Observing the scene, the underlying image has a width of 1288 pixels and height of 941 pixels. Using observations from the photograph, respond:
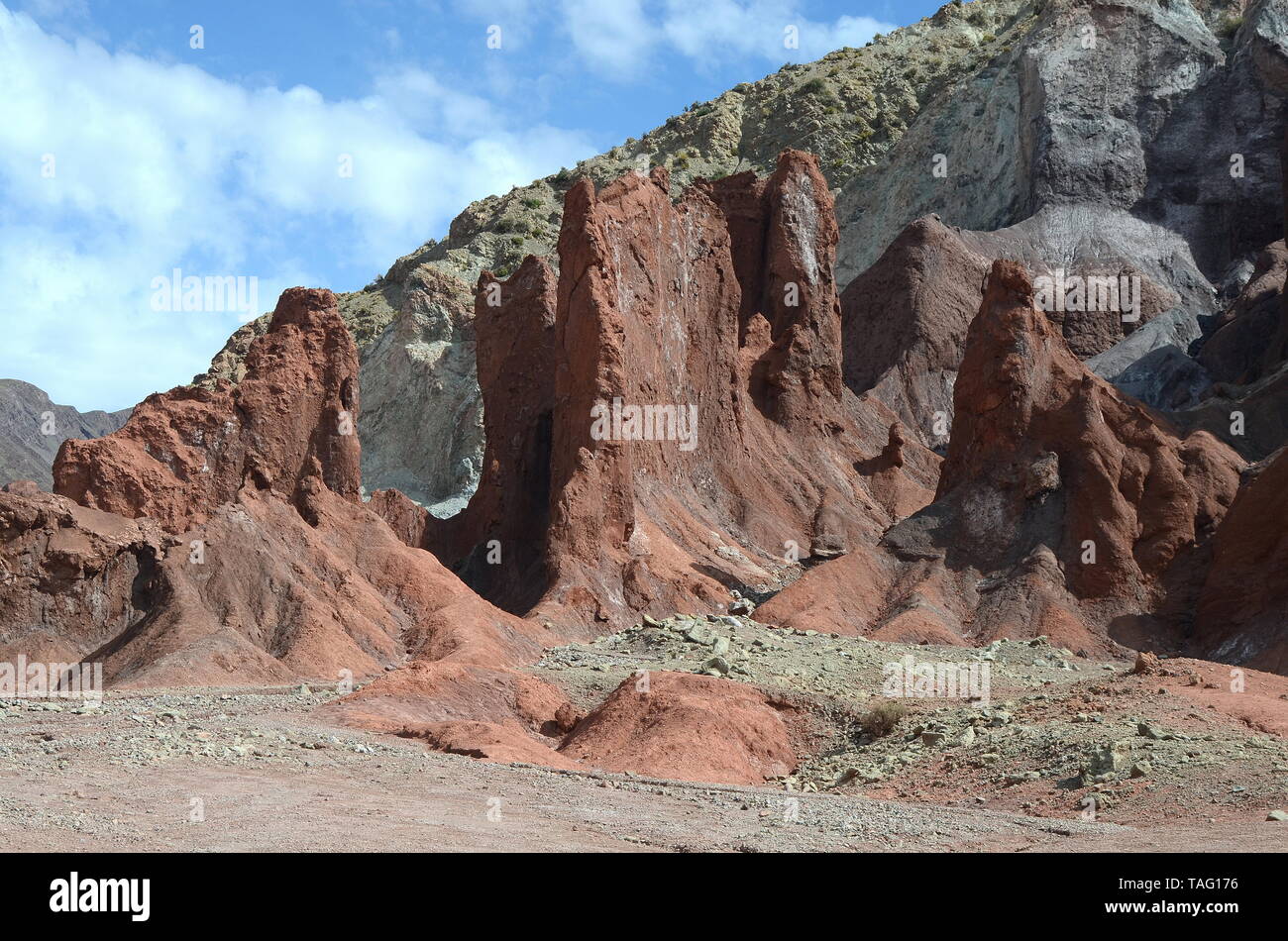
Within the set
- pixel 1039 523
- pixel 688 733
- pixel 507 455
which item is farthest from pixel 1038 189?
pixel 688 733

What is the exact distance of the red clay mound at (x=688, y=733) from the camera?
26.4m

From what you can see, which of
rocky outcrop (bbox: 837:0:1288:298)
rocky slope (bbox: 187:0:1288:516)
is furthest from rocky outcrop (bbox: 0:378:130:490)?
rocky outcrop (bbox: 837:0:1288:298)

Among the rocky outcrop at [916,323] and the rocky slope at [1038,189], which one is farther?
the rocky slope at [1038,189]

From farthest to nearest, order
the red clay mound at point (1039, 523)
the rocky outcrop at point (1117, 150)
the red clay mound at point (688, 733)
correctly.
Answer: the rocky outcrop at point (1117, 150) → the red clay mound at point (1039, 523) → the red clay mound at point (688, 733)

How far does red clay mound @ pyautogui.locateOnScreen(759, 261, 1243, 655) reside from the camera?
44.6 m

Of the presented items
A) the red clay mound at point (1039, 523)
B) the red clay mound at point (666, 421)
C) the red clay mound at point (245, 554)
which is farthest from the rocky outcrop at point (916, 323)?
the red clay mound at point (245, 554)

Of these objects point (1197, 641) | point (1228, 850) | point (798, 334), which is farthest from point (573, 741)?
point (798, 334)

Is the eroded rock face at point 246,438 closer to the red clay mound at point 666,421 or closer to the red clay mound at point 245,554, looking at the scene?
the red clay mound at point 245,554

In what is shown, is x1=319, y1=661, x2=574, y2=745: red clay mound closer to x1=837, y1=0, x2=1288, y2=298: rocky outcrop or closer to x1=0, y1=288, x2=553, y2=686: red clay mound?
x1=0, y1=288, x2=553, y2=686: red clay mound

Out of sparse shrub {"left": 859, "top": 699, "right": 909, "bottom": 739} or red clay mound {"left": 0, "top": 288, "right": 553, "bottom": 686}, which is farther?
red clay mound {"left": 0, "top": 288, "right": 553, "bottom": 686}

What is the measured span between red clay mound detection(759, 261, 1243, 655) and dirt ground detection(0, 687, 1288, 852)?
21.6 m

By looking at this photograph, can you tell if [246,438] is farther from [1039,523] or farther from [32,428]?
[32,428]

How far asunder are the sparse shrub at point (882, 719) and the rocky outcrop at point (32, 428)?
297 ft
